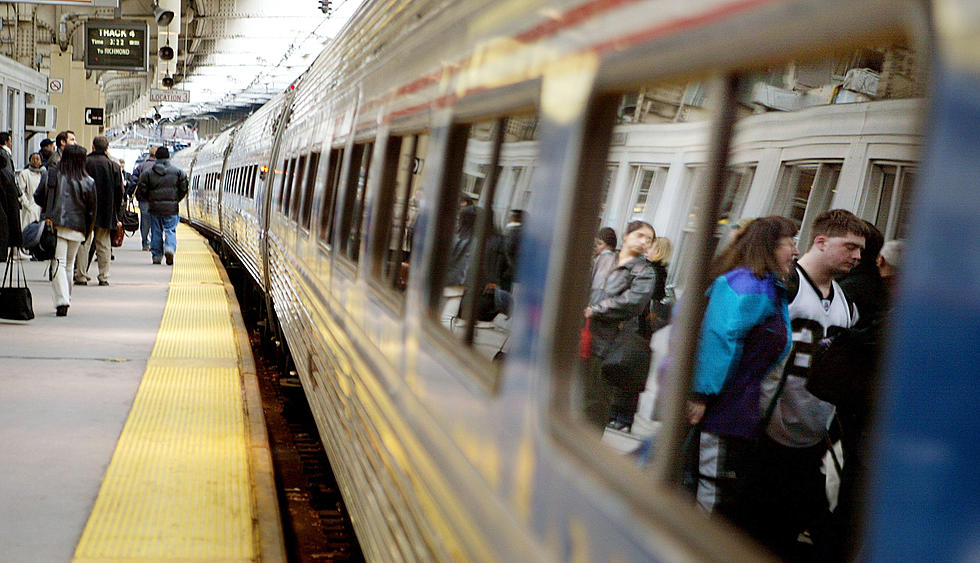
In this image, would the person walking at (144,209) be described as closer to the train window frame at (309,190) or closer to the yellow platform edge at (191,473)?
the yellow platform edge at (191,473)

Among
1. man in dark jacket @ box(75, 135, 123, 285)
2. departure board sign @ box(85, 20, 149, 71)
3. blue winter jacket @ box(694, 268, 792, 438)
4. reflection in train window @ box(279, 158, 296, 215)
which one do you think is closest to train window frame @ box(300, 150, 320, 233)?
reflection in train window @ box(279, 158, 296, 215)

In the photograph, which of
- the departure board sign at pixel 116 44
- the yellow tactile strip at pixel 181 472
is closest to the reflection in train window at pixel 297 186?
the yellow tactile strip at pixel 181 472

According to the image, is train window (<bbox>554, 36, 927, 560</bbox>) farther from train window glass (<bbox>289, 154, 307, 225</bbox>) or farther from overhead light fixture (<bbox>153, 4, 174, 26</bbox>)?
overhead light fixture (<bbox>153, 4, 174, 26</bbox>)

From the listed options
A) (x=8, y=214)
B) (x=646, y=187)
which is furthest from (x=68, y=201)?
(x=646, y=187)

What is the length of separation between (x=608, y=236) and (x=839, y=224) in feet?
1.87

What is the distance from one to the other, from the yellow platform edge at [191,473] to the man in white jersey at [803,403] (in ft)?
8.92

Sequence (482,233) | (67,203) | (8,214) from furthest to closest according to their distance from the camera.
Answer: (67,203) → (8,214) → (482,233)

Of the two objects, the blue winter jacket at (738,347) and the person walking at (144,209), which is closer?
the blue winter jacket at (738,347)

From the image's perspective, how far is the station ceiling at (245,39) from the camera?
21.7 meters

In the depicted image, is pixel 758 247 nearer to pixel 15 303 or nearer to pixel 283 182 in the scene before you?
pixel 283 182

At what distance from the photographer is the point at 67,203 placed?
10.8 m

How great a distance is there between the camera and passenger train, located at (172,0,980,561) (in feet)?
3.42

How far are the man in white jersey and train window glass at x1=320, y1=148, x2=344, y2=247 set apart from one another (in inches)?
148

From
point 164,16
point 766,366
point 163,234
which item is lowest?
point 163,234
